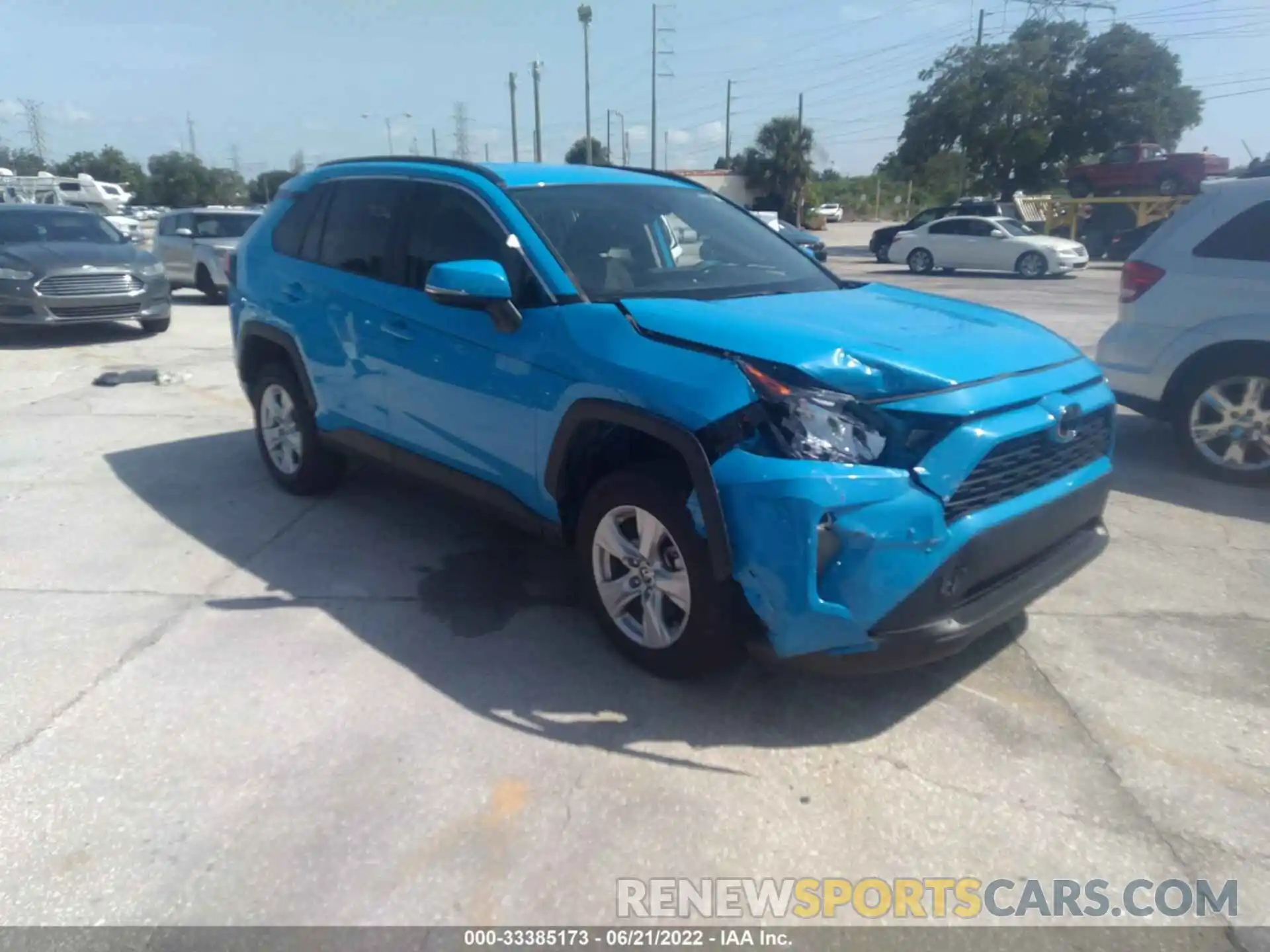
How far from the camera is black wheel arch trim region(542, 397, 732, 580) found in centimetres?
305

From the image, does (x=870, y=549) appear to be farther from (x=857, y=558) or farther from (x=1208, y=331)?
(x=1208, y=331)

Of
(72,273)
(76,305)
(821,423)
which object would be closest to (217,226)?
(72,273)

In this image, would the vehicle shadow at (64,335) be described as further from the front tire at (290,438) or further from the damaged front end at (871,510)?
the damaged front end at (871,510)

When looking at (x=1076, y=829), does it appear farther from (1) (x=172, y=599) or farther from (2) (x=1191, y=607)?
(1) (x=172, y=599)

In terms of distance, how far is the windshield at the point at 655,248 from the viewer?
396cm

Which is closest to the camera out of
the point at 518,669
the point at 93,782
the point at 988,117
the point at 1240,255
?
the point at 93,782

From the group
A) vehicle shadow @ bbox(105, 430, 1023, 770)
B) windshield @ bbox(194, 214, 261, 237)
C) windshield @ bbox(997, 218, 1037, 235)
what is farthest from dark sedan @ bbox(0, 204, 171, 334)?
windshield @ bbox(997, 218, 1037, 235)

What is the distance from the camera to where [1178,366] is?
19.9 ft

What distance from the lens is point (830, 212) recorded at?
67125mm

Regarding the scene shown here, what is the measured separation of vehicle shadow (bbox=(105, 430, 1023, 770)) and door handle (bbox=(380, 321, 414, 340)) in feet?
2.51

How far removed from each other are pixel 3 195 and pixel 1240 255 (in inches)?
1787

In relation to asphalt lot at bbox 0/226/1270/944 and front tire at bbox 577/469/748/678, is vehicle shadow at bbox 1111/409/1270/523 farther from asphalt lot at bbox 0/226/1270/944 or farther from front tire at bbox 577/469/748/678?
front tire at bbox 577/469/748/678

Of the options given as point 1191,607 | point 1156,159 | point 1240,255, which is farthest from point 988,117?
point 1191,607

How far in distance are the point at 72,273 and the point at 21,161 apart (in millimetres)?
95103
